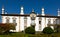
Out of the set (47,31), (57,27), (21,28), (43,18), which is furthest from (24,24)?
(47,31)

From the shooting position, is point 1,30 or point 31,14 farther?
point 31,14

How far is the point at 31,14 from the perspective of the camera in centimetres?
5044

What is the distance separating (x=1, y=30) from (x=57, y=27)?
1766cm

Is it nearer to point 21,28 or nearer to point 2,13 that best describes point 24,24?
point 21,28

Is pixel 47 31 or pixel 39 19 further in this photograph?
pixel 39 19

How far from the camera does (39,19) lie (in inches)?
2028

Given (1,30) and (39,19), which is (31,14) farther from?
(1,30)

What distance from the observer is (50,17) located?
51625 millimetres

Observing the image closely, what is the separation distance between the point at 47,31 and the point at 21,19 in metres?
14.5

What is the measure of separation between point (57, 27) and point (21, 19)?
9980 mm

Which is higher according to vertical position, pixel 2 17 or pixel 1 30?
pixel 2 17

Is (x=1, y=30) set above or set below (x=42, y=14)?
below

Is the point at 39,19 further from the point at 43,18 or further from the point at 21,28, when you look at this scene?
the point at 21,28

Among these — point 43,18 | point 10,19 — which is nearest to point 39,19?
point 43,18
